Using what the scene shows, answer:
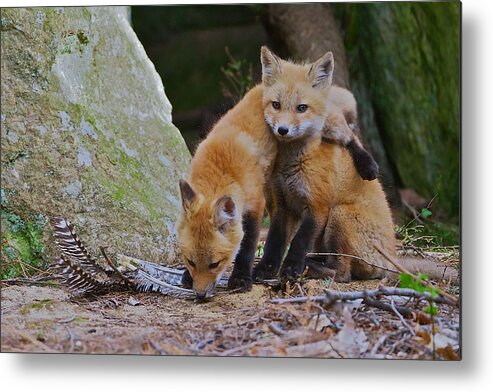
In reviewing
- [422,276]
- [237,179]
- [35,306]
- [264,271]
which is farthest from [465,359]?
[35,306]

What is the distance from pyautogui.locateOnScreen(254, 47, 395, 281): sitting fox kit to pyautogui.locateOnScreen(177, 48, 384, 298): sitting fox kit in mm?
13

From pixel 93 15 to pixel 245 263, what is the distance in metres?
1.69

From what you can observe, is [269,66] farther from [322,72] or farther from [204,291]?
[204,291]

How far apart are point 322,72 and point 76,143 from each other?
56.8 inches

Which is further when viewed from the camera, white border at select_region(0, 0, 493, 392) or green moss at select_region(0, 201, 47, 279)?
green moss at select_region(0, 201, 47, 279)

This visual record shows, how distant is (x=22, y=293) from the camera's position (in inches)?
166

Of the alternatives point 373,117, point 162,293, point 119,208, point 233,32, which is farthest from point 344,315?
point 233,32

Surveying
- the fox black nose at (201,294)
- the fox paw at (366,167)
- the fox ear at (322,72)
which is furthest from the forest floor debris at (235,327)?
the fox ear at (322,72)

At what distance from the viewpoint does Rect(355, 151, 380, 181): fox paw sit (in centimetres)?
439

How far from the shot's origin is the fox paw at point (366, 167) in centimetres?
439

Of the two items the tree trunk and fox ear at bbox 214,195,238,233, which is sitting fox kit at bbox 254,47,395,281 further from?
the tree trunk

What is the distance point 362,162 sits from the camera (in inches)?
174

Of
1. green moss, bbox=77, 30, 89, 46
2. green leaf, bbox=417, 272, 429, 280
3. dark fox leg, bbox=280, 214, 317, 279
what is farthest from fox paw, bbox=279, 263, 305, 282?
green moss, bbox=77, 30, 89, 46

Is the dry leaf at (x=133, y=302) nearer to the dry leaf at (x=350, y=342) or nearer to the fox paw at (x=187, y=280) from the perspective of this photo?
the fox paw at (x=187, y=280)
